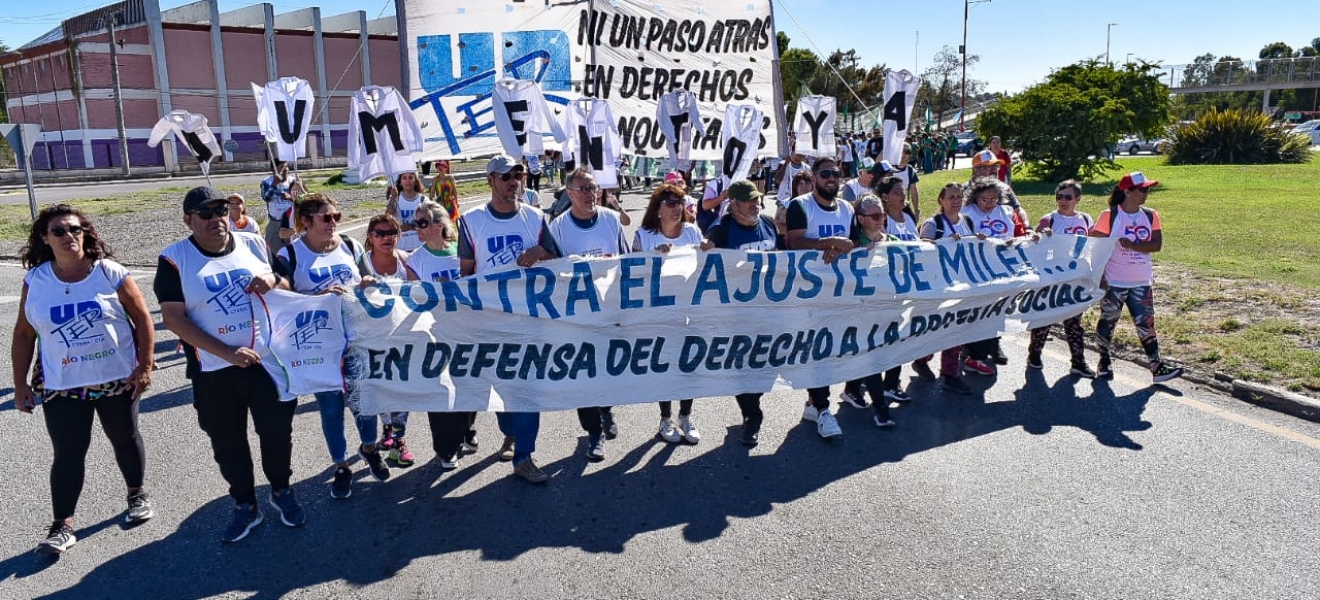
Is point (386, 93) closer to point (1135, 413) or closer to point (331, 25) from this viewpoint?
point (1135, 413)

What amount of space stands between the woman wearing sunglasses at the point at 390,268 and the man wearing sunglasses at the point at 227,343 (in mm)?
761

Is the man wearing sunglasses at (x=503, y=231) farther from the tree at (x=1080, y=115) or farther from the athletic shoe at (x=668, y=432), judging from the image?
the tree at (x=1080, y=115)

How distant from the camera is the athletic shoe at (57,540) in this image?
4.26 m

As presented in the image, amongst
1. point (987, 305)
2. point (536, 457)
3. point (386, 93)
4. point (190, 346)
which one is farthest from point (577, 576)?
point (386, 93)

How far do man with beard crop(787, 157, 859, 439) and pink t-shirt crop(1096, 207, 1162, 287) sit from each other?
2321 mm

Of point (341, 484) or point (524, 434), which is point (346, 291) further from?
point (524, 434)

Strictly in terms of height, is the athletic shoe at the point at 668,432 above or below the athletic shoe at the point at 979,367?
below

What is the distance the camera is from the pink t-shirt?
6.83 metres

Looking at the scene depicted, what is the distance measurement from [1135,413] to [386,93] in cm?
664

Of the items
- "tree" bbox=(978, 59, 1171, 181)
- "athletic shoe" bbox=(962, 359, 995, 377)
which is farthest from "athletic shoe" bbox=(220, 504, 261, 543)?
"tree" bbox=(978, 59, 1171, 181)

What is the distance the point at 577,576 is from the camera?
159 inches

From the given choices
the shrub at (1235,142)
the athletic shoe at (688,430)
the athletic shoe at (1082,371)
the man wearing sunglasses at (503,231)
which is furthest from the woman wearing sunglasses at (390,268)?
the shrub at (1235,142)

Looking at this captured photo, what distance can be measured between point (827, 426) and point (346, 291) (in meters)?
3.05

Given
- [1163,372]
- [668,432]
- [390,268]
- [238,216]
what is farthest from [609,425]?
[238,216]
